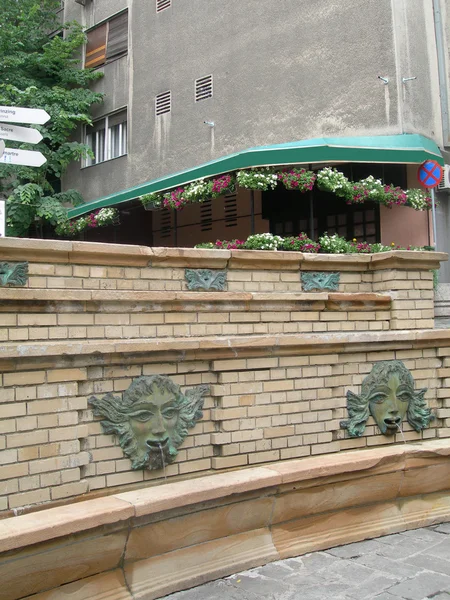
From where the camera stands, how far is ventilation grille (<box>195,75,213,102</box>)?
1513cm

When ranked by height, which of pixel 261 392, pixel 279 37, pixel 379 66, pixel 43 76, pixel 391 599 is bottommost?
pixel 391 599

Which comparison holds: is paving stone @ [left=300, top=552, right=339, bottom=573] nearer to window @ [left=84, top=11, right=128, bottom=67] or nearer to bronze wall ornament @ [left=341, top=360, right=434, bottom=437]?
bronze wall ornament @ [left=341, top=360, right=434, bottom=437]

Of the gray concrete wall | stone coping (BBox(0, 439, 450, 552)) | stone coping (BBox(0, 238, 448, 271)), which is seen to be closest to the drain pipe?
the gray concrete wall

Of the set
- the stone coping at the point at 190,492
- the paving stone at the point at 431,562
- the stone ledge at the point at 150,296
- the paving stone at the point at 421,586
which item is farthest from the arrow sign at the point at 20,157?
the paving stone at the point at 431,562

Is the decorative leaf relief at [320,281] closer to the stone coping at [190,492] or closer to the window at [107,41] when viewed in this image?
the stone coping at [190,492]

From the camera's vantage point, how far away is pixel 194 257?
225 inches

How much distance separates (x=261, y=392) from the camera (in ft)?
18.7

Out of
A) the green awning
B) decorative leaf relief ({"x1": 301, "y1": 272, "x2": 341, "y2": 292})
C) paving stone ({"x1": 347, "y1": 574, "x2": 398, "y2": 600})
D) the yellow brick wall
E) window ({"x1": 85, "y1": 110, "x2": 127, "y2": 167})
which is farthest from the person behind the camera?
window ({"x1": 85, "y1": 110, "x2": 127, "y2": 167})

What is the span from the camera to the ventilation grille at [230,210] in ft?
50.1

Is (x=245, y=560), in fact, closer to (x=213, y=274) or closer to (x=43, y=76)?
(x=213, y=274)

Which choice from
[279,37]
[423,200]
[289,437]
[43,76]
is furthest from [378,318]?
[43,76]

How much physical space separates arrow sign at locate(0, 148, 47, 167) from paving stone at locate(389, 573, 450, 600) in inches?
166

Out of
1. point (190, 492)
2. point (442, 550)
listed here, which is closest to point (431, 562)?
point (442, 550)

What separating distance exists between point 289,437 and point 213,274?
154 cm
